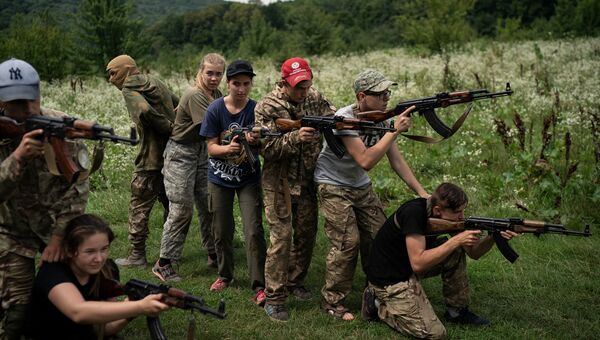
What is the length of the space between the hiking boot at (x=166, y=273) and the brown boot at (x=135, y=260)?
36cm

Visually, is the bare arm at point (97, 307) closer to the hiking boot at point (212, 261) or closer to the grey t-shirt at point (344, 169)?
the grey t-shirt at point (344, 169)

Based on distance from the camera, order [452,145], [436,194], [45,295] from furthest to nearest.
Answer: [452,145]
[436,194]
[45,295]

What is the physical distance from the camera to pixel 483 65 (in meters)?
15.4

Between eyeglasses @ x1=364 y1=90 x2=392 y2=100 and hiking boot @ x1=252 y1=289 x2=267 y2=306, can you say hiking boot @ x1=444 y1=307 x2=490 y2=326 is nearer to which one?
hiking boot @ x1=252 y1=289 x2=267 y2=306

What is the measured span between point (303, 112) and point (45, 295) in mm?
2452

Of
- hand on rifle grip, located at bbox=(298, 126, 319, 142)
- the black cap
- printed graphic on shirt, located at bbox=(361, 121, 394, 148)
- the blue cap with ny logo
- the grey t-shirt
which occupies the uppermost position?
the black cap

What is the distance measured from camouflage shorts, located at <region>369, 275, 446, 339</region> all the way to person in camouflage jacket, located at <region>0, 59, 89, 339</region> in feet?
8.22

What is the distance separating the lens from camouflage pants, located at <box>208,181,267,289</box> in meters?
5.13

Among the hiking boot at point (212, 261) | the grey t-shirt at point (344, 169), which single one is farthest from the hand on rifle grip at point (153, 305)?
the hiking boot at point (212, 261)

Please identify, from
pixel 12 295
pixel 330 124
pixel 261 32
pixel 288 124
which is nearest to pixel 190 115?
pixel 288 124

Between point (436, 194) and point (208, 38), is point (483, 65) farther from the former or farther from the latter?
point (208, 38)

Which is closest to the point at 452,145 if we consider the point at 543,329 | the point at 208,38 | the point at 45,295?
the point at 543,329

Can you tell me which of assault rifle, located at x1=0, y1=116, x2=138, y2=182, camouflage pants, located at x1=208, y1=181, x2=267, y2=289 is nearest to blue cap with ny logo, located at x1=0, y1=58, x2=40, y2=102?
assault rifle, located at x1=0, y1=116, x2=138, y2=182

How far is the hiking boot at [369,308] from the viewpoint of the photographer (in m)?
4.88
